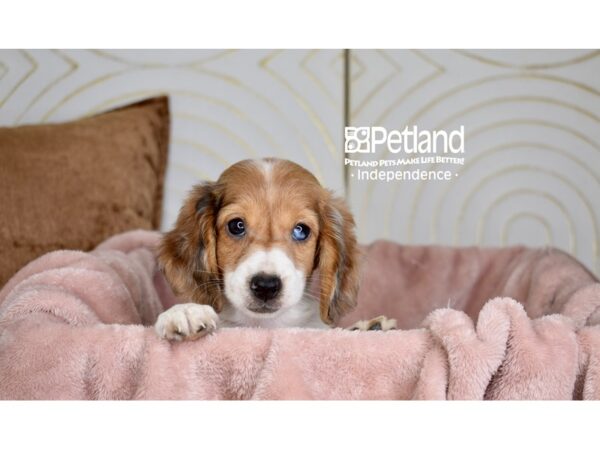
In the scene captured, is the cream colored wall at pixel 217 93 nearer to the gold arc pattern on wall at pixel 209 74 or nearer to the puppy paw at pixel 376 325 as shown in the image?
the gold arc pattern on wall at pixel 209 74

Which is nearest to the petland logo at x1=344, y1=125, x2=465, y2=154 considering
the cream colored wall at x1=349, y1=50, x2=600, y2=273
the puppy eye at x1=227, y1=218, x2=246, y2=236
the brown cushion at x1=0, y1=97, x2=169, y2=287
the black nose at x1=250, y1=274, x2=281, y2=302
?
the cream colored wall at x1=349, y1=50, x2=600, y2=273

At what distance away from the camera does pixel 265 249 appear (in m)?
1.95

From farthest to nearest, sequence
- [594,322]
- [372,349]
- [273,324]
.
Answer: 1. [273,324]
2. [594,322]
3. [372,349]

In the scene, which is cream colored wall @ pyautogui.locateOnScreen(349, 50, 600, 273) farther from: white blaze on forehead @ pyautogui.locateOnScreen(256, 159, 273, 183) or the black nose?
the black nose

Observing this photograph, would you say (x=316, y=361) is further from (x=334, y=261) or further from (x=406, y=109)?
(x=406, y=109)

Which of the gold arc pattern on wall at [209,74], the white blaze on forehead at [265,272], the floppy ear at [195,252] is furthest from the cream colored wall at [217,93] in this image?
the white blaze on forehead at [265,272]

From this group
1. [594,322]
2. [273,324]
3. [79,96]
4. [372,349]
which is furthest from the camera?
[79,96]

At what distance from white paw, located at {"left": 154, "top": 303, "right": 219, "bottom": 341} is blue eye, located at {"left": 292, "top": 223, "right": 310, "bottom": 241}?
0.43m

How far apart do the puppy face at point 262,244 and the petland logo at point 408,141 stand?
183 mm

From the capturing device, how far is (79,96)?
2.38 metres

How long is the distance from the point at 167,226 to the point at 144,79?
50cm

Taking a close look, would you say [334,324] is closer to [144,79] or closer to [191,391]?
[191,391]

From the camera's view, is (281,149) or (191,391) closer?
(191,391)

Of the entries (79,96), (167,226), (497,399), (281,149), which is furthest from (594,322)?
(79,96)
